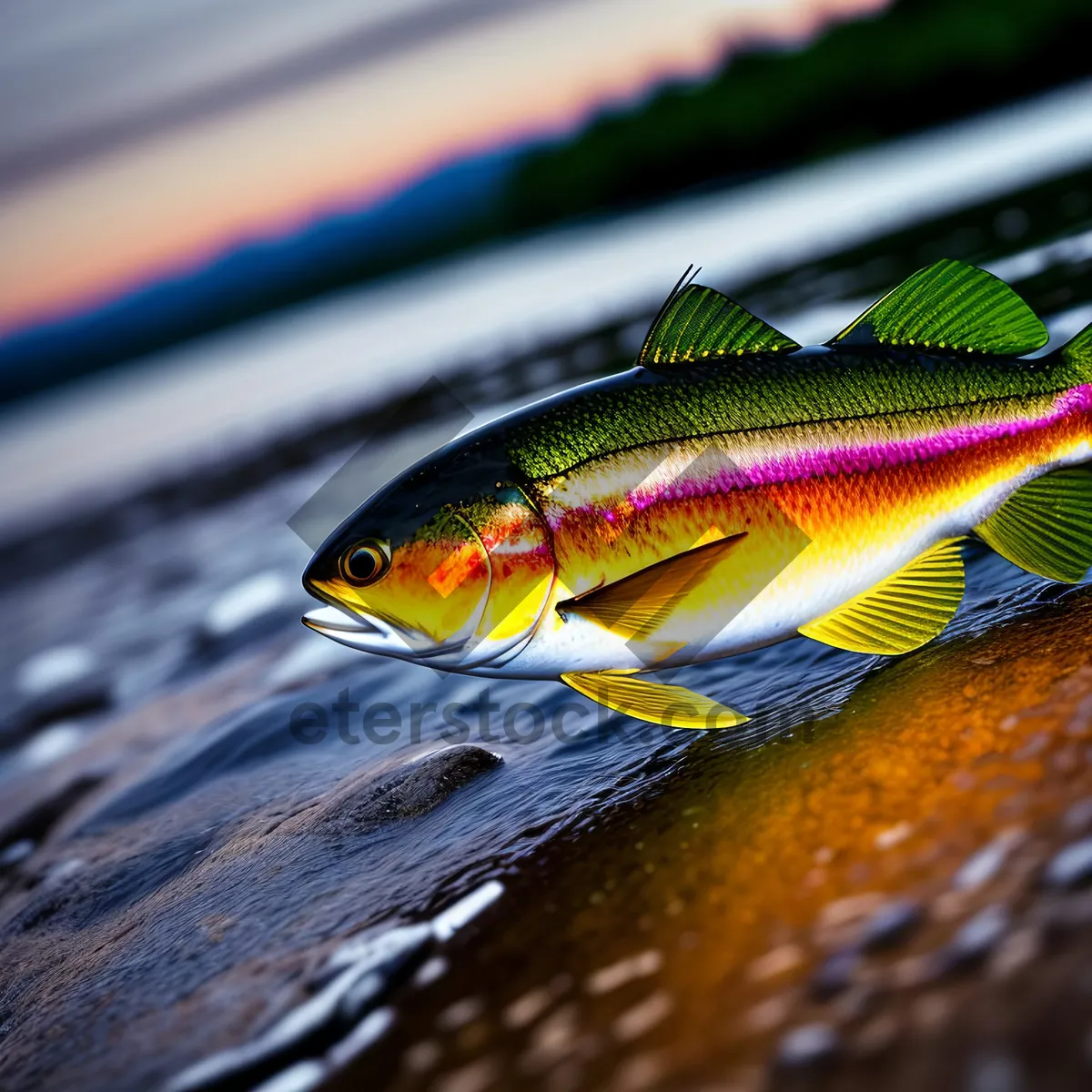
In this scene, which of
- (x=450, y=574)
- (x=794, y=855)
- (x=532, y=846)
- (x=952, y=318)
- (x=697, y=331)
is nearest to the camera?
(x=794, y=855)

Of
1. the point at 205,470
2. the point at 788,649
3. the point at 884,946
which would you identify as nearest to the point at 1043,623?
the point at 788,649

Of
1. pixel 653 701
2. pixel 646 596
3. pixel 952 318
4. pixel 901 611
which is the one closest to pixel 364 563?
pixel 646 596

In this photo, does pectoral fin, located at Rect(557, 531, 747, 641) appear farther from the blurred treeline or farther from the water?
the blurred treeline

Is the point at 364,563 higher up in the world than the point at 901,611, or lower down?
higher up

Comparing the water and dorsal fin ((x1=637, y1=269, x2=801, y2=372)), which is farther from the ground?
dorsal fin ((x1=637, y1=269, x2=801, y2=372))

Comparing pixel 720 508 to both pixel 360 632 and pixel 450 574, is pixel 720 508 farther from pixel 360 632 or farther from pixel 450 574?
pixel 360 632

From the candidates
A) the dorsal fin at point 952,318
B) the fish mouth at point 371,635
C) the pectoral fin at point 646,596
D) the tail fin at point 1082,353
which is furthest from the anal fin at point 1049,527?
the fish mouth at point 371,635

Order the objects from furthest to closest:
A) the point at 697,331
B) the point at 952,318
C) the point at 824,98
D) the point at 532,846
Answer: the point at 824,98 → the point at 952,318 → the point at 697,331 → the point at 532,846

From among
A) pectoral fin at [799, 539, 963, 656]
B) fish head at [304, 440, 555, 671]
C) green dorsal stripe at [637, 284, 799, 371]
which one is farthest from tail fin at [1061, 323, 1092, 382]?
fish head at [304, 440, 555, 671]

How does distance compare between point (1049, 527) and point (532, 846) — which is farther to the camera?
point (1049, 527)
